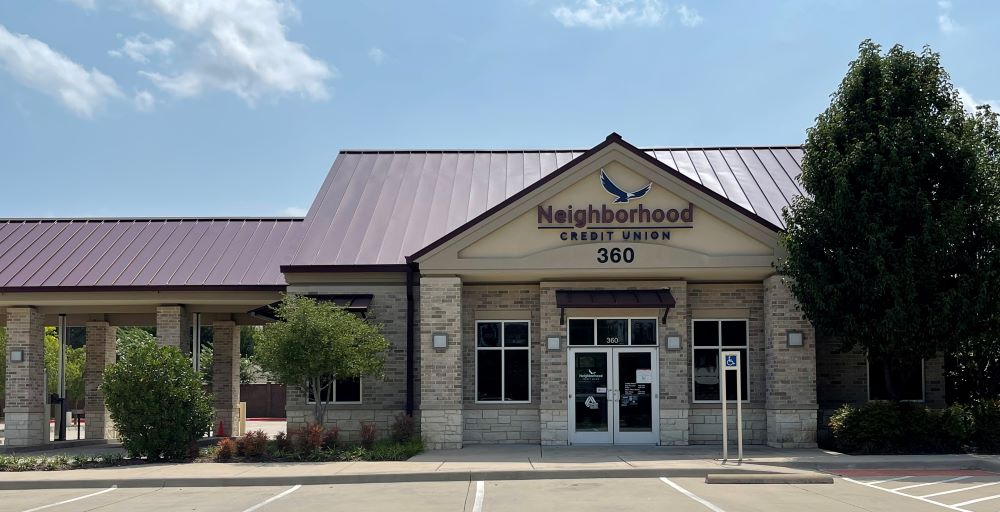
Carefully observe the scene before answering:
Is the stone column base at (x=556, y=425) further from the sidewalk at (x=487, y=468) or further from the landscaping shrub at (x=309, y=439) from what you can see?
the landscaping shrub at (x=309, y=439)

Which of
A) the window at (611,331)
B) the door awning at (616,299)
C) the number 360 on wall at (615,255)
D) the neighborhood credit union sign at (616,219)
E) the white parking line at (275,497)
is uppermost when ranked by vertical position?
the neighborhood credit union sign at (616,219)

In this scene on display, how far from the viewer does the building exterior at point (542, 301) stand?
784 inches

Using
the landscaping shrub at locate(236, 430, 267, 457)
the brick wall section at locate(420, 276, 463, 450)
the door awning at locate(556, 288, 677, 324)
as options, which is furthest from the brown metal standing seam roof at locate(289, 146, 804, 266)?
the landscaping shrub at locate(236, 430, 267, 457)

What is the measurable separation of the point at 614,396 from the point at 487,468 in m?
5.21

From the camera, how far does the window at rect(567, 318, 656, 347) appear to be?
20.9 metres

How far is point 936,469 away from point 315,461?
11367 mm

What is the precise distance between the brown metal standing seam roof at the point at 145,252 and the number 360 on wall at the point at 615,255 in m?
7.72

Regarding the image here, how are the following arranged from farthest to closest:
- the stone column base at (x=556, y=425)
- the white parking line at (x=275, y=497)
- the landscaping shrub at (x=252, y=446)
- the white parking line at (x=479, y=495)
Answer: the stone column base at (x=556, y=425)
the landscaping shrub at (x=252, y=446)
the white parking line at (x=275, y=497)
the white parking line at (x=479, y=495)

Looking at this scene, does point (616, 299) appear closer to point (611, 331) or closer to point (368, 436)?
point (611, 331)

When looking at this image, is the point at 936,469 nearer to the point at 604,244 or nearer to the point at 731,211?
the point at 731,211

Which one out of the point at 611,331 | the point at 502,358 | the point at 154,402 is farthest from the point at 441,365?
the point at 154,402

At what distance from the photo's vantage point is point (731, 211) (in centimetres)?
1970

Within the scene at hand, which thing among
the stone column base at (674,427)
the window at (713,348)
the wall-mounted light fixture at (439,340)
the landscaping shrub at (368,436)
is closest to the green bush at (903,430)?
the window at (713,348)

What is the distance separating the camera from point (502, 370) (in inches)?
837
